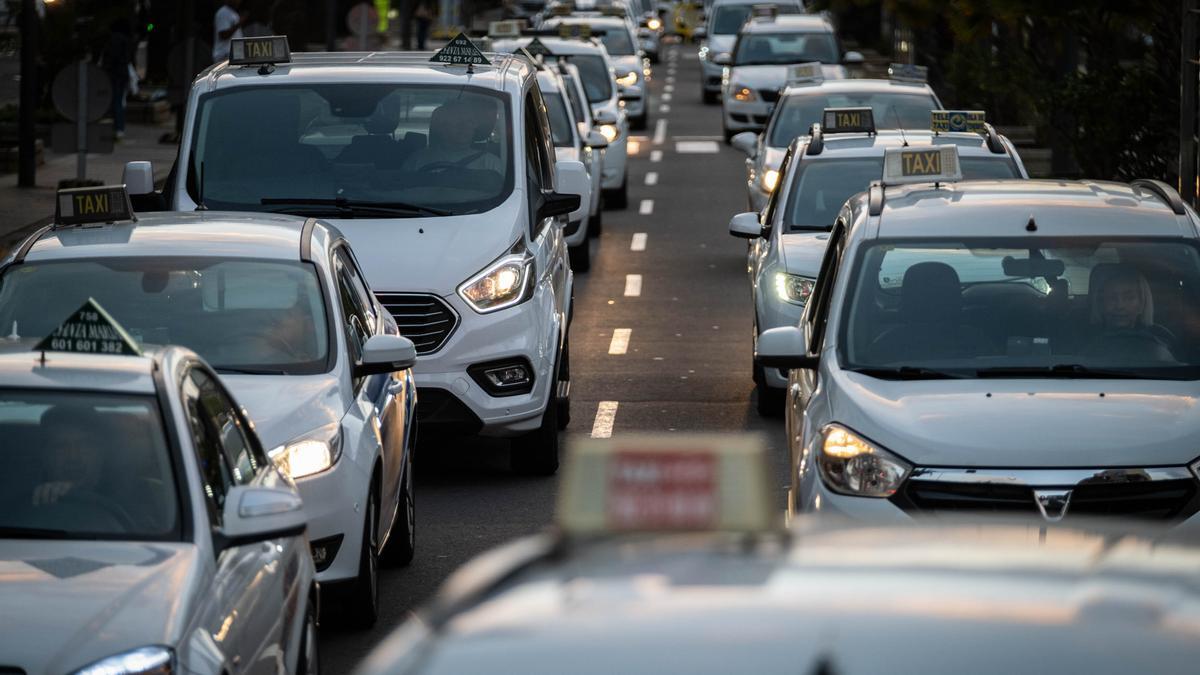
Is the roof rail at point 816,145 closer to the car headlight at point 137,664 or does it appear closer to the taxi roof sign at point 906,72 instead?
the taxi roof sign at point 906,72

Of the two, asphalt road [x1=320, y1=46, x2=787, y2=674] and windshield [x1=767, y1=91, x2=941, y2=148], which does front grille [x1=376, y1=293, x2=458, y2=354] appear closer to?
asphalt road [x1=320, y1=46, x2=787, y2=674]

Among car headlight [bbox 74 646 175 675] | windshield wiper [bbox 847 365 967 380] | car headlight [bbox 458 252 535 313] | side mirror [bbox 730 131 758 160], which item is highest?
car headlight [bbox 74 646 175 675]

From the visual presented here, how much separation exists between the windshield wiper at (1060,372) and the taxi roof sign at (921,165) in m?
2.25

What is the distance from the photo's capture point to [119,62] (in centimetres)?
3322

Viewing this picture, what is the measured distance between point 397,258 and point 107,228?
242cm

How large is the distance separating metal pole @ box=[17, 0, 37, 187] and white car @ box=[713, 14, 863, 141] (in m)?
12.4

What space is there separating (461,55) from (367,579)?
204 inches

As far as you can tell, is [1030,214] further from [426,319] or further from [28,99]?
[28,99]

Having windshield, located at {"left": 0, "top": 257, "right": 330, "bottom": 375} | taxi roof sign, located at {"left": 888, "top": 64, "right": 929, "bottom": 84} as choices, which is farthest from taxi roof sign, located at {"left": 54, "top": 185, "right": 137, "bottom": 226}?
taxi roof sign, located at {"left": 888, "top": 64, "right": 929, "bottom": 84}

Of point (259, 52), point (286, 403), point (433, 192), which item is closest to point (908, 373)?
point (286, 403)

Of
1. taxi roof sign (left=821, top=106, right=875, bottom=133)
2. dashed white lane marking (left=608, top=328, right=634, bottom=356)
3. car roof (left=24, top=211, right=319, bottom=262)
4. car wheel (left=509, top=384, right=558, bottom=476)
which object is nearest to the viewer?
car roof (left=24, top=211, right=319, bottom=262)

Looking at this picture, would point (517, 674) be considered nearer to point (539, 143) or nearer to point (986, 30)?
point (539, 143)

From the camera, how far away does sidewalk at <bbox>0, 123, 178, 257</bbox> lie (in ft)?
73.4

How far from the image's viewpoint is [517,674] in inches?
93.1
